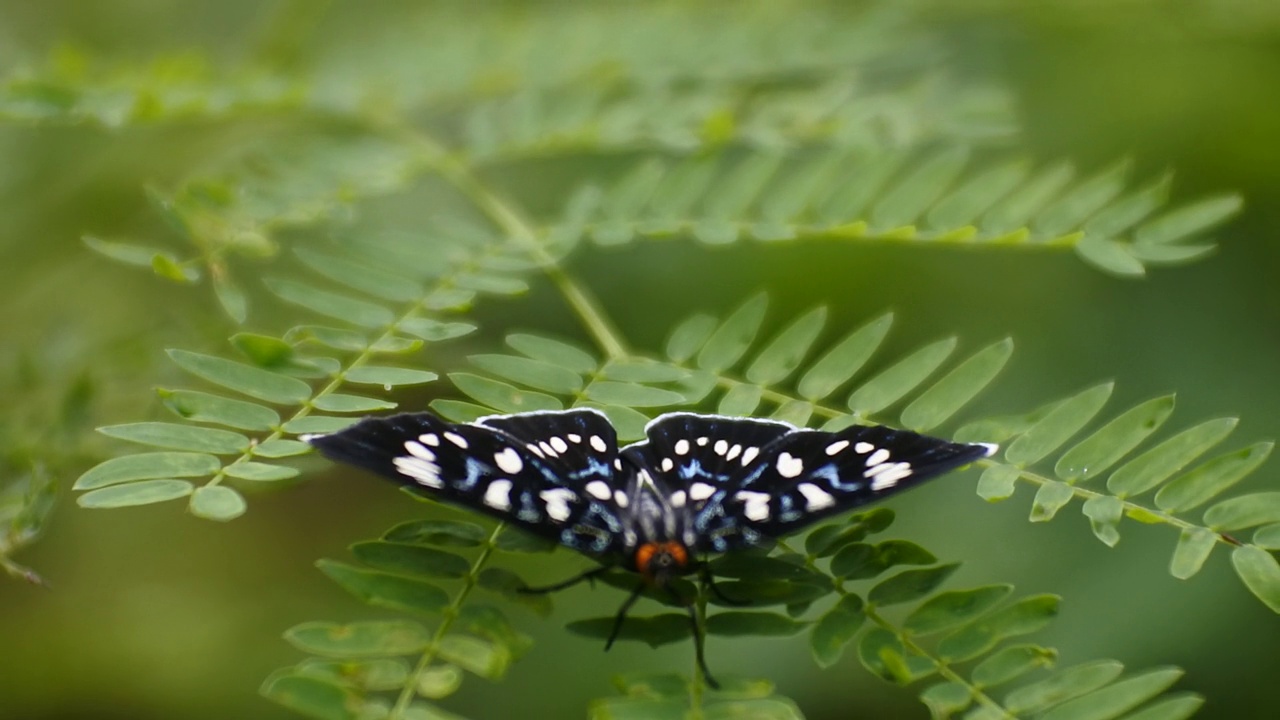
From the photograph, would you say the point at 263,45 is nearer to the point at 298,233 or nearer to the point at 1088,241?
the point at 298,233

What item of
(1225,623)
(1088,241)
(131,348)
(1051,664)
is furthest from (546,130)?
(1225,623)

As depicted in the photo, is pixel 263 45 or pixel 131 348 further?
pixel 263 45

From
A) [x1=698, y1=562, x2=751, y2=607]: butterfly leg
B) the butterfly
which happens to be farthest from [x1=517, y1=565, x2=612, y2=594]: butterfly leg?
[x1=698, y1=562, x2=751, y2=607]: butterfly leg

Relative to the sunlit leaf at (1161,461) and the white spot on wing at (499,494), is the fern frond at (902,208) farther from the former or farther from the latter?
the white spot on wing at (499,494)

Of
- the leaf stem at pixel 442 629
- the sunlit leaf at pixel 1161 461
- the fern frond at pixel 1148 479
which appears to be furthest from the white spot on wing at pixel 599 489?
the sunlit leaf at pixel 1161 461

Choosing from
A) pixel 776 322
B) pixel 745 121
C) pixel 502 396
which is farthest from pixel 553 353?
pixel 776 322

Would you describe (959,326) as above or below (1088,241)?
above

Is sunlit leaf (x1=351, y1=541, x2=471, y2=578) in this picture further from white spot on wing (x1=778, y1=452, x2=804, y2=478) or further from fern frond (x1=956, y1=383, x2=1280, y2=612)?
fern frond (x1=956, y1=383, x2=1280, y2=612)
